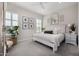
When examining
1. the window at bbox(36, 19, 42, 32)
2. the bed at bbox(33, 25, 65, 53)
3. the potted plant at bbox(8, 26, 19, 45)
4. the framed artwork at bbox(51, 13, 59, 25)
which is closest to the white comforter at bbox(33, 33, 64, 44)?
the bed at bbox(33, 25, 65, 53)

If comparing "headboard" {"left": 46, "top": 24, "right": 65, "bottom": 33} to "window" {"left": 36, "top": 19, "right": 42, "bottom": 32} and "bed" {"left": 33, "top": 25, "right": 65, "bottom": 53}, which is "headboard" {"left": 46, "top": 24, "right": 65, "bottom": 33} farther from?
"window" {"left": 36, "top": 19, "right": 42, "bottom": 32}

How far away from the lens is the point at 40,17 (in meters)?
1.68

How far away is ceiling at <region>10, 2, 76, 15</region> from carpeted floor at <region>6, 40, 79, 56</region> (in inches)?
26.8

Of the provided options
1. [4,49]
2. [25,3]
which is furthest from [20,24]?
[4,49]

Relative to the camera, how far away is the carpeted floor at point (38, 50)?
62.6 inches

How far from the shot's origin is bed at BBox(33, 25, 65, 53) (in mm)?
1602

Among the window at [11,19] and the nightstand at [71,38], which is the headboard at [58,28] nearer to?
the nightstand at [71,38]

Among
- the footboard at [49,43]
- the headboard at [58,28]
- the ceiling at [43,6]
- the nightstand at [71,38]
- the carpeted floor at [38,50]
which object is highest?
the ceiling at [43,6]

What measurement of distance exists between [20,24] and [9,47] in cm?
49

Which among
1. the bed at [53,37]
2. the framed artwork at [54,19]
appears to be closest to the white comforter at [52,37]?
the bed at [53,37]

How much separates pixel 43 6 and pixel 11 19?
0.67 m

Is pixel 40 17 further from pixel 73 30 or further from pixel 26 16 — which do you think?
pixel 73 30

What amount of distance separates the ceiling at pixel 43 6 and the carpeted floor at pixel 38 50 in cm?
68

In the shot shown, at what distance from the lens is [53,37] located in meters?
1.60
